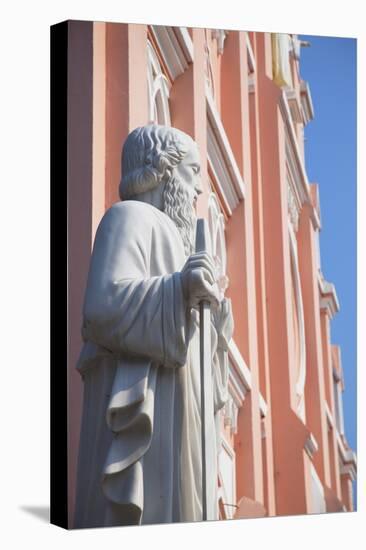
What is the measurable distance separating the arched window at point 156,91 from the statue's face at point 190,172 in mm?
1697

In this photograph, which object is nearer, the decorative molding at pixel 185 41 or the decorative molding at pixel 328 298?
the decorative molding at pixel 185 41

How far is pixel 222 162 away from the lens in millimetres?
12992

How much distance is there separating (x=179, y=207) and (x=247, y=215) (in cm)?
532

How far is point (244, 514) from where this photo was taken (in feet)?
39.0

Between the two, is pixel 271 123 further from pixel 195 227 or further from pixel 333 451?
pixel 195 227

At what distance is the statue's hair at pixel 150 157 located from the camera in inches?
326

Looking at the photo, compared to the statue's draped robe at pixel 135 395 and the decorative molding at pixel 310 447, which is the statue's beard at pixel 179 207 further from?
the decorative molding at pixel 310 447

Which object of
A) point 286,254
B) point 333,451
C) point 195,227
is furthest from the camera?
point 333,451

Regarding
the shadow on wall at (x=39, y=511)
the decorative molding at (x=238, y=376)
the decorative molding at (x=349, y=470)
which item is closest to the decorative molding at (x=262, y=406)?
the decorative molding at (x=238, y=376)

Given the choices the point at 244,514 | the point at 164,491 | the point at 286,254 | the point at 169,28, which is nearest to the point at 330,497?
the point at 244,514

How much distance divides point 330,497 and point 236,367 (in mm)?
1299

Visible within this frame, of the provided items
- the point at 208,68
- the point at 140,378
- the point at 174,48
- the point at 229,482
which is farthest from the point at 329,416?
the point at 140,378

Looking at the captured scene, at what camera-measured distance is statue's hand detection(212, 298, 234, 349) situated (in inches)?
325

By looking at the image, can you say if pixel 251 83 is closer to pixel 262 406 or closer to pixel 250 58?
A: pixel 250 58
